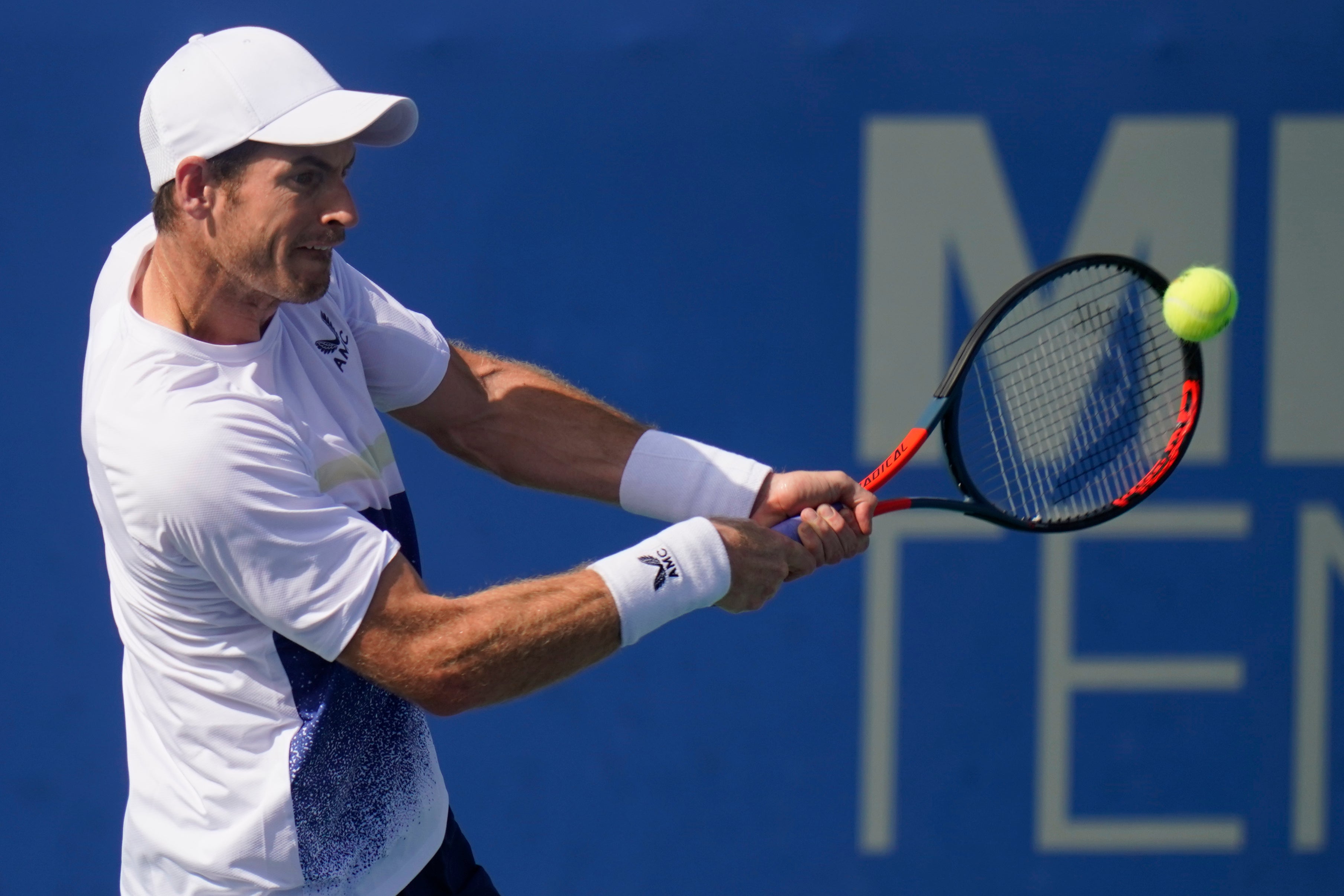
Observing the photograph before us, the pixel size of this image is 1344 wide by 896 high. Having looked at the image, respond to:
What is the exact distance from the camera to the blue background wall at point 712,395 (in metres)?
3.04

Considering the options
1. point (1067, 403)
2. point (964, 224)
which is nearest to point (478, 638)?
point (1067, 403)

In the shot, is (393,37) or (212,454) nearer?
(212,454)

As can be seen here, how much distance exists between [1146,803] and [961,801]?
1.32ft

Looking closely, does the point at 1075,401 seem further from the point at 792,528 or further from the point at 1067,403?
the point at 792,528

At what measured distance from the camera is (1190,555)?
322 cm

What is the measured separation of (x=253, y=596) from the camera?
5.61 ft

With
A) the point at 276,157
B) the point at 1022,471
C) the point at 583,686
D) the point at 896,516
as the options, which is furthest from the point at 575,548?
the point at 276,157

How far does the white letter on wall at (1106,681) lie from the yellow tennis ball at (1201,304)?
2.91 feet

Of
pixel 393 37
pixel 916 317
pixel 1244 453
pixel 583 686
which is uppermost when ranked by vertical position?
pixel 393 37

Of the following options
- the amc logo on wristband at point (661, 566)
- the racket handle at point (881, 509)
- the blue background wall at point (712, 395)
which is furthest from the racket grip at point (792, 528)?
the blue background wall at point (712, 395)

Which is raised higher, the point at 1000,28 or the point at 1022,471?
the point at 1000,28

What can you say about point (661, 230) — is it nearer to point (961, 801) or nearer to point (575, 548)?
point (575, 548)

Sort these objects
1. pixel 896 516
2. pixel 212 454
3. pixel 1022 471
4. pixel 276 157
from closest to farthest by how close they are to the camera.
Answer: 1. pixel 212 454
2. pixel 276 157
3. pixel 1022 471
4. pixel 896 516

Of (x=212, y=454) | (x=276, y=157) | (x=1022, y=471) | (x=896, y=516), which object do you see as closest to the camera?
(x=212, y=454)
